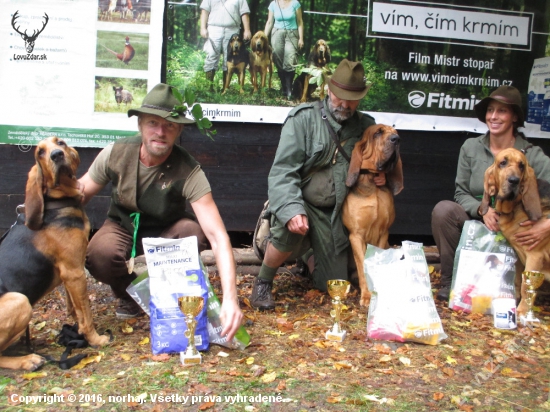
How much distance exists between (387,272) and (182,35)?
3.14 metres

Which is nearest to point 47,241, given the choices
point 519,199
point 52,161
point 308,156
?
point 52,161

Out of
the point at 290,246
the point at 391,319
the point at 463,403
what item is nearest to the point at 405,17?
the point at 290,246

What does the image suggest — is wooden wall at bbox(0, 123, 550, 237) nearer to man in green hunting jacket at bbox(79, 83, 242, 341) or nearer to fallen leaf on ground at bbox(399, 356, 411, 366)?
man in green hunting jacket at bbox(79, 83, 242, 341)

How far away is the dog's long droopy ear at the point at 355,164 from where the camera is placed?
4579 mm

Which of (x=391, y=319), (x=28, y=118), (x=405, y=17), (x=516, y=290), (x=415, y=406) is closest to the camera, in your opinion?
(x=415, y=406)

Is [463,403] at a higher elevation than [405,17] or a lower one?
lower

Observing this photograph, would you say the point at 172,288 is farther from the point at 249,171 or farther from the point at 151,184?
the point at 249,171

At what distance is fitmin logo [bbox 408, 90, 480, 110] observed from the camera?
20.0 feet

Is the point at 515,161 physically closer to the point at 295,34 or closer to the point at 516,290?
the point at 516,290

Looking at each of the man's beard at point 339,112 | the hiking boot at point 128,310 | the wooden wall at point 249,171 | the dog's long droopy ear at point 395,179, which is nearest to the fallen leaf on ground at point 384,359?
the dog's long droopy ear at point 395,179

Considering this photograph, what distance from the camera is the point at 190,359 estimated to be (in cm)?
332

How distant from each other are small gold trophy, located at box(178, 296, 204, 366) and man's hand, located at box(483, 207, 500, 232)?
2.44m

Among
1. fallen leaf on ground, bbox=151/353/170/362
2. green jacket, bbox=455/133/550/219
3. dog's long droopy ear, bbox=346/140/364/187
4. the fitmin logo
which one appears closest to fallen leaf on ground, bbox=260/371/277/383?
fallen leaf on ground, bbox=151/353/170/362

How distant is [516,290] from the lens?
4617 mm
